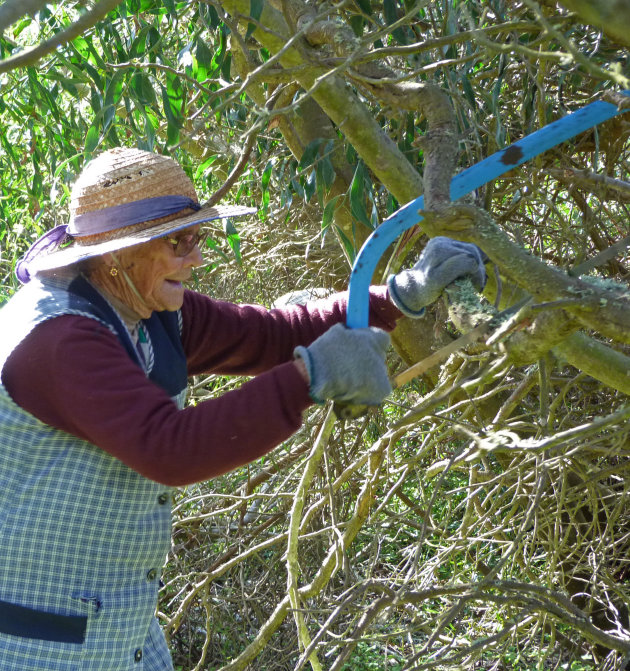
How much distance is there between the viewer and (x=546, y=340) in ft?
4.81

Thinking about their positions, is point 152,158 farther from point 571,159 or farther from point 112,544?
point 571,159

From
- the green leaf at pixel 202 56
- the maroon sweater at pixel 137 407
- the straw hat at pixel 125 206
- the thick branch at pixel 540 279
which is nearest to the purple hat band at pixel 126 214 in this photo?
the straw hat at pixel 125 206

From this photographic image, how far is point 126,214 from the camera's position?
1.97 meters

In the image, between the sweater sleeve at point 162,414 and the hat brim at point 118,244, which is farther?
the hat brim at point 118,244

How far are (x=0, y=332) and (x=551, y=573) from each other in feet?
5.79

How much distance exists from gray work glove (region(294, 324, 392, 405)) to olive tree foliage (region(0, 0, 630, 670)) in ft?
0.43

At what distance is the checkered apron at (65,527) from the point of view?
1.87 meters

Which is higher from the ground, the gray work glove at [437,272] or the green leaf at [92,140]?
the green leaf at [92,140]

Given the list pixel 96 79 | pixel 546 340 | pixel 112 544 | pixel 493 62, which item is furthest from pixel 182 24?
pixel 546 340

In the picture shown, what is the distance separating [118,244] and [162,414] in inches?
18.0

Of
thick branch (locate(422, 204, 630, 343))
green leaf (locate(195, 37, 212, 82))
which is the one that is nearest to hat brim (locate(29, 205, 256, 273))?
thick branch (locate(422, 204, 630, 343))

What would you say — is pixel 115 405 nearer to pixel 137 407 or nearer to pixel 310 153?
pixel 137 407

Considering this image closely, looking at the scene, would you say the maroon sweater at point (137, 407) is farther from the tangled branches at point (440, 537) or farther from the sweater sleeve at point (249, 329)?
the sweater sleeve at point (249, 329)

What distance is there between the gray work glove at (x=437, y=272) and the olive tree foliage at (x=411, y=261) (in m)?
0.08
